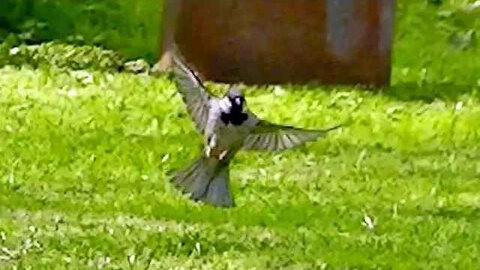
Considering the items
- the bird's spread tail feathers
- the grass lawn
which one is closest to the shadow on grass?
the grass lawn

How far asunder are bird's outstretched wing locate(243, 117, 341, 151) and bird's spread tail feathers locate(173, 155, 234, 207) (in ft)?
0.76

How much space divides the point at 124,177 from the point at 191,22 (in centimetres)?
348

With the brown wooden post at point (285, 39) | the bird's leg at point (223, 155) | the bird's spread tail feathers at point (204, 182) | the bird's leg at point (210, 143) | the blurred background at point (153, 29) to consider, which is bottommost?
the blurred background at point (153, 29)

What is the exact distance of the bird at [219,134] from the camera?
500 cm

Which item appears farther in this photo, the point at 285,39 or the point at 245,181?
the point at 285,39

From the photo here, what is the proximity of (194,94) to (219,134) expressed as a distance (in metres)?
0.17

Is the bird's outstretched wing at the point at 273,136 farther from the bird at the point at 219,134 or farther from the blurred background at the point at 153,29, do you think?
the blurred background at the point at 153,29

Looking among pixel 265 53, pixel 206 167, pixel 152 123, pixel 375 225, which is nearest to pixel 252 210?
pixel 375 225

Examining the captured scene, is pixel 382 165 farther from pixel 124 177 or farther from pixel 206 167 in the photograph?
pixel 206 167

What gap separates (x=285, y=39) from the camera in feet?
Answer: 35.0

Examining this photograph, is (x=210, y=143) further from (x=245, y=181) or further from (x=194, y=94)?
(x=245, y=181)

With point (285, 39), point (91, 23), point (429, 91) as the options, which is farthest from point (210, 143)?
point (91, 23)

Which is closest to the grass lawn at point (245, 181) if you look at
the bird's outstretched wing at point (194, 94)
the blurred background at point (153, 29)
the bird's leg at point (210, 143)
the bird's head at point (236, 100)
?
the blurred background at point (153, 29)

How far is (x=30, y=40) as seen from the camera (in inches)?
Result: 450
